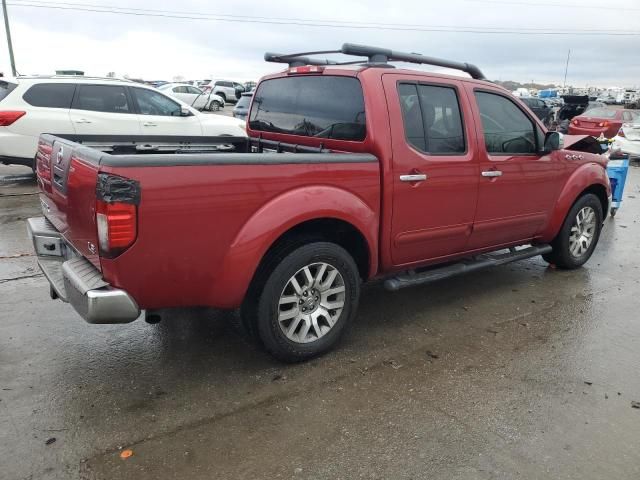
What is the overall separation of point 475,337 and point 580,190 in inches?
87.2

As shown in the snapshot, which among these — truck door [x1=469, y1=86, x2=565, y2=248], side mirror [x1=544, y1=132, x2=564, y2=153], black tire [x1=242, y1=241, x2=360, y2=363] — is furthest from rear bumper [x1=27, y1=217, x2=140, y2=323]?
side mirror [x1=544, y1=132, x2=564, y2=153]

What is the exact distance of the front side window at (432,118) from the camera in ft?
12.5

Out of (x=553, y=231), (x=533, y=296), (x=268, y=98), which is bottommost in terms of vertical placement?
(x=533, y=296)

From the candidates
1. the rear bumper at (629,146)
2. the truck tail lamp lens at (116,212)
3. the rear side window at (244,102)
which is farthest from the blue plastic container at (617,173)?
the rear side window at (244,102)

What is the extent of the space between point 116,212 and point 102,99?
7.05 metres

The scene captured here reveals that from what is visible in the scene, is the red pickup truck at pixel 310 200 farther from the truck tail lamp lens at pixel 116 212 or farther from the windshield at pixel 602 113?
the windshield at pixel 602 113

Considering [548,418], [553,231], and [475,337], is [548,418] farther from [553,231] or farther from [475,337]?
[553,231]

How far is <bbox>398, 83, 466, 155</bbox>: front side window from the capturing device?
382cm

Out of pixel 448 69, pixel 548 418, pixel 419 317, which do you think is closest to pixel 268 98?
pixel 448 69

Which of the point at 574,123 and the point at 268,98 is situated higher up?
Answer: the point at 268,98

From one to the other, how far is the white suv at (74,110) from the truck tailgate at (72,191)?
4728 mm

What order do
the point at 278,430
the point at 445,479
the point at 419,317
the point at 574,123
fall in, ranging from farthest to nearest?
the point at 574,123 → the point at 419,317 → the point at 278,430 → the point at 445,479

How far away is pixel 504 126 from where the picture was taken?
4.51 meters

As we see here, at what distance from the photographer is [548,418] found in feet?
9.82
